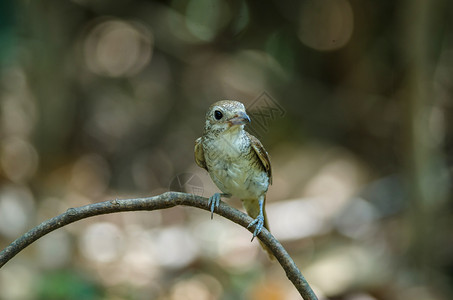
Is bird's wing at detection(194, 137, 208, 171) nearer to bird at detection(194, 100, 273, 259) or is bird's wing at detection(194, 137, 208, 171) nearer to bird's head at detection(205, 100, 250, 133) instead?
bird at detection(194, 100, 273, 259)

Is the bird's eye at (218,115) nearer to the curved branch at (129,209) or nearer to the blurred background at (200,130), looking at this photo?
the curved branch at (129,209)

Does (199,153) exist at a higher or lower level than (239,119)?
higher

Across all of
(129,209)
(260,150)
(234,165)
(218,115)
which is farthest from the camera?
(260,150)

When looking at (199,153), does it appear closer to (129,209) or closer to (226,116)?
(226,116)

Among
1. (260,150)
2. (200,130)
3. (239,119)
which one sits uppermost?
(200,130)

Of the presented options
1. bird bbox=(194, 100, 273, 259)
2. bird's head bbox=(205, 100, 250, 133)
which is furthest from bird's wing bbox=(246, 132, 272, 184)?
bird's head bbox=(205, 100, 250, 133)

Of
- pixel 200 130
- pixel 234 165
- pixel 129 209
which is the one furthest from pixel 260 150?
pixel 200 130

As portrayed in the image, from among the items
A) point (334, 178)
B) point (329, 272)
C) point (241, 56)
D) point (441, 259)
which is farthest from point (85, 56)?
point (441, 259)
